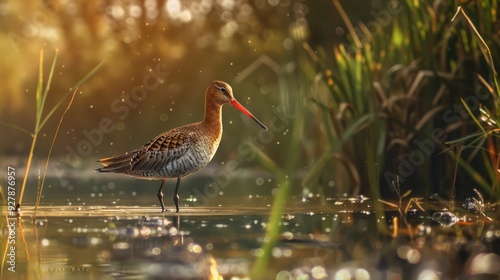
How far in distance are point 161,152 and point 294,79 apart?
9.11ft

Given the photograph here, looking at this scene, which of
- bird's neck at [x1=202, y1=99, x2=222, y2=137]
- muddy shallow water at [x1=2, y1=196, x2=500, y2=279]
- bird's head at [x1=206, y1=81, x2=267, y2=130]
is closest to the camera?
muddy shallow water at [x1=2, y1=196, x2=500, y2=279]

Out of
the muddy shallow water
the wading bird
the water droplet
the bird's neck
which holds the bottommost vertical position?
the muddy shallow water

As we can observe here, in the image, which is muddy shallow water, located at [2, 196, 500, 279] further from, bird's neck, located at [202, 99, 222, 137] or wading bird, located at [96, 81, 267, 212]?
bird's neck, located at [202, 99, 222, 137]

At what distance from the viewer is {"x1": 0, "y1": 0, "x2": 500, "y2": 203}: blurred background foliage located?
7.95 meters

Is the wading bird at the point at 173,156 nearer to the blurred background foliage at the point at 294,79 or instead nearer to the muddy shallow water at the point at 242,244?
the muddy shallow water at the point at 242,244

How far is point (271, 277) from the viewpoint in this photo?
4680 millimetres

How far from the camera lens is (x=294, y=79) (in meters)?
10.2

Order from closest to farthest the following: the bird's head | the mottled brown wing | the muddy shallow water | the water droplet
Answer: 1. the muddy shallow water
2. the mottled brown wing
3. the bird's head
4. the water droplet

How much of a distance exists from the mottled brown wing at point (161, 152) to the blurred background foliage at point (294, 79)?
77 centimetres

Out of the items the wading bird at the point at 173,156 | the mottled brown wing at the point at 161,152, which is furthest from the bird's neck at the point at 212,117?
the mottled brown wing at the point at 161,152

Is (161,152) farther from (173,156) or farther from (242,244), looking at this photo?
(242,244)

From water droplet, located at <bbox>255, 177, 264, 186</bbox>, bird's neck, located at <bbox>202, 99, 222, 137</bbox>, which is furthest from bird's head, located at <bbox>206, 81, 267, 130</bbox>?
water droplet, located at <bbox>255, 177, 264, 186</bbox>

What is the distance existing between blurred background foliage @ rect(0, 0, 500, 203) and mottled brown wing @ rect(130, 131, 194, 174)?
0.77 m

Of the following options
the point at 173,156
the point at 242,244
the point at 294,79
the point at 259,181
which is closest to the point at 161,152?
the point at 173,156
